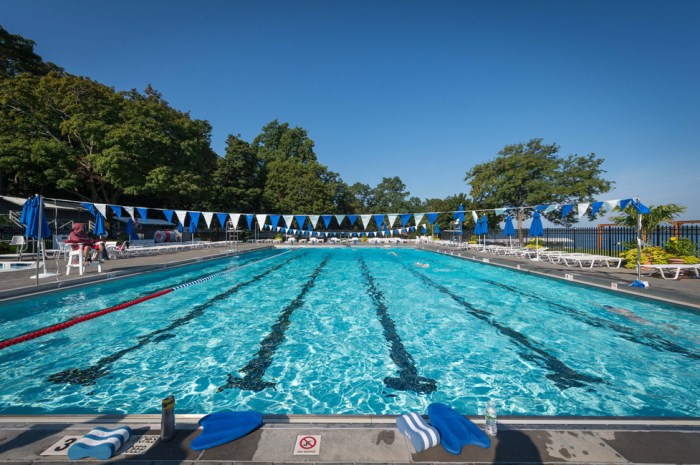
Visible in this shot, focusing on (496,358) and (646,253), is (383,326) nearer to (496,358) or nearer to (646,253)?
(496,358)

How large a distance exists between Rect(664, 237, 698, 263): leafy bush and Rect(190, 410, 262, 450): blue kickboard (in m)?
14.7

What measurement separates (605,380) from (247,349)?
550 cm

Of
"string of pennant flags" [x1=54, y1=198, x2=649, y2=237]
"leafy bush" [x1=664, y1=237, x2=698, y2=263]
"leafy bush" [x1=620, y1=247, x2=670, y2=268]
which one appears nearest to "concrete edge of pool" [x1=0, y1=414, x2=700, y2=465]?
"string of pennant flags" [x1=54, y1=198, x2=649, y2=237]

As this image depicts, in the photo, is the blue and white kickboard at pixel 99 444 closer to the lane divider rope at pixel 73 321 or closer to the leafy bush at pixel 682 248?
the lane divider rope at pixel 73 321

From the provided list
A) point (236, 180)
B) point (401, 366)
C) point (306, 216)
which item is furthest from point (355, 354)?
point (236, 180)

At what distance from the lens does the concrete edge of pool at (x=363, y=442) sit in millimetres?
1880

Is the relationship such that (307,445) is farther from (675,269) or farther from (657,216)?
(657,216)

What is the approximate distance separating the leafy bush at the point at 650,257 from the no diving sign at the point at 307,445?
13294 millimetres

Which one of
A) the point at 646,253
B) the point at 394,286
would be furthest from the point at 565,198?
the point at 394,286

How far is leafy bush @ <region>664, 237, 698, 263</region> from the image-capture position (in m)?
10.4

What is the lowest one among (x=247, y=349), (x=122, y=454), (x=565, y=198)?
(x=247, y=349)

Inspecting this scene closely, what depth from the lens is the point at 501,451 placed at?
1.95 metres

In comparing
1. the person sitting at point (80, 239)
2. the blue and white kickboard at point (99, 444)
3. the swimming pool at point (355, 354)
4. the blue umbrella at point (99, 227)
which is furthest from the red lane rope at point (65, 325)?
the blue umbrella at point (99, 227)

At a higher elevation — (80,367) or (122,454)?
(122,454)
